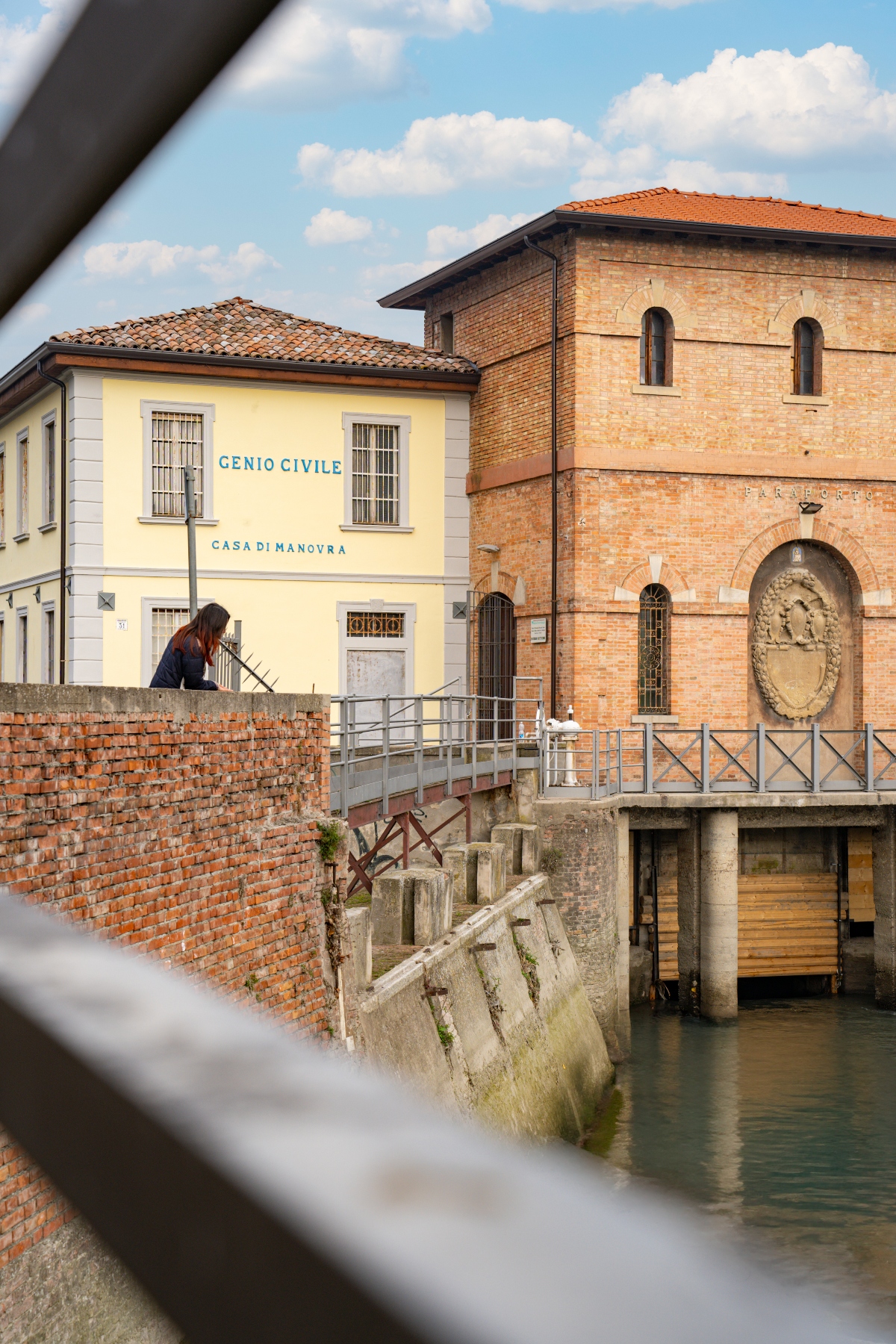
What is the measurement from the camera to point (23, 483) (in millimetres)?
26047

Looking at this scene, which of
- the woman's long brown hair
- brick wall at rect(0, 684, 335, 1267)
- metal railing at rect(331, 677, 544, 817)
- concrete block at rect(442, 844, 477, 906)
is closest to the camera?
brick wall at rect(0, 684, 335, 1267)

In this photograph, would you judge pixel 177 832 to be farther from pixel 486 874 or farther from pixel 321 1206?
pixel 486 874

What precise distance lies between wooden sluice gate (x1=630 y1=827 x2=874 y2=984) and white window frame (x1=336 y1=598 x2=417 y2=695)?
4.76 m

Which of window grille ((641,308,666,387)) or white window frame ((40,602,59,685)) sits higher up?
window grille ((641,308,666,387))

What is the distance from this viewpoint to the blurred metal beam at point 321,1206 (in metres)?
0.40

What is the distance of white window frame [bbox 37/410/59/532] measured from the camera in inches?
949

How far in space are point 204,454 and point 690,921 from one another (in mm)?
10636

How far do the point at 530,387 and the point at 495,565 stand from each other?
2958mm

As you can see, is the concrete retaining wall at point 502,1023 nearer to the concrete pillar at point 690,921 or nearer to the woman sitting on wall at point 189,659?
the woman sitting on wall at point 189,659

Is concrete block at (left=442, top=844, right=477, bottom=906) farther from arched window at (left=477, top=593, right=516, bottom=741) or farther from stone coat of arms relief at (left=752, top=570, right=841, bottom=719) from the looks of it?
stone coat of arms relief at (left=752, top=570, right=841, bottom=719)

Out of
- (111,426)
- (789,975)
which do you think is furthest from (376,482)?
(789,975)

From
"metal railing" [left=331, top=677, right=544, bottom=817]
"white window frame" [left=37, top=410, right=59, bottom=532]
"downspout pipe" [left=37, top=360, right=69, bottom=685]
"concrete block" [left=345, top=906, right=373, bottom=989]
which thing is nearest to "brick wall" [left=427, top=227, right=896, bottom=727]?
"metal railing" [left=331, top=677, right=544, bottom=817]

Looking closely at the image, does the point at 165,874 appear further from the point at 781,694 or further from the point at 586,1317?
the point at 781,694

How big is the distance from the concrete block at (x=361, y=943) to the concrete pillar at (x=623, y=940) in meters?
9.80
